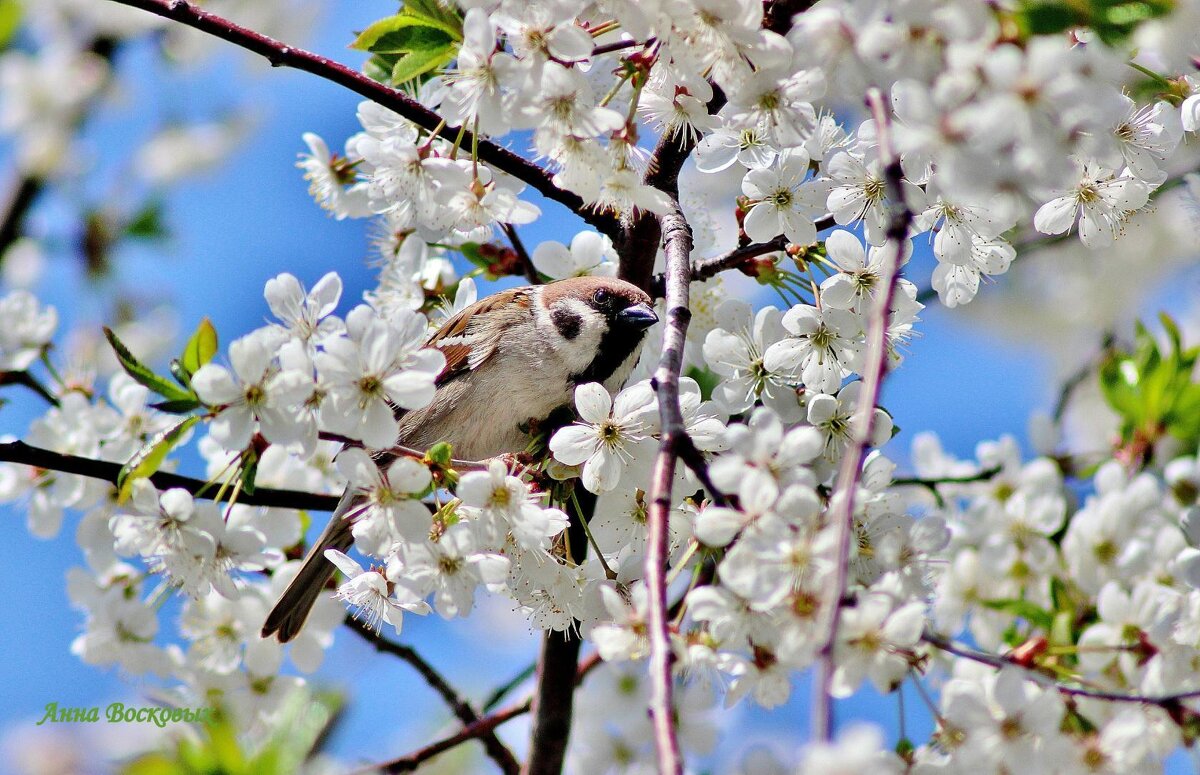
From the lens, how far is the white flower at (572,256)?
2768 mm

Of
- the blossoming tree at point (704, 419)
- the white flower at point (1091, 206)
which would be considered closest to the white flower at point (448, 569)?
the blossoming tree at point (704, 419)

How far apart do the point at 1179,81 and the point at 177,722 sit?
2978 mm

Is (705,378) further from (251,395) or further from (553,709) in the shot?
(251,395)

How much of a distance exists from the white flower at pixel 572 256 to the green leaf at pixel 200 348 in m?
0.91

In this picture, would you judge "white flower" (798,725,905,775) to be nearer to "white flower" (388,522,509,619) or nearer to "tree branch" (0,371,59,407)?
"white flower" (388,522,509,619)

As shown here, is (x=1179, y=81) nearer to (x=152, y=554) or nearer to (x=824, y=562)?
(x=824, y=562)

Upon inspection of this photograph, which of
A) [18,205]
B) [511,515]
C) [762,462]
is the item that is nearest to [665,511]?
[762,462]

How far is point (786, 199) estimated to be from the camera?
2.35m

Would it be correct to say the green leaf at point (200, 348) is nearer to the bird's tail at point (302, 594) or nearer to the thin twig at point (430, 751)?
the bird's tail at point (302, 594)

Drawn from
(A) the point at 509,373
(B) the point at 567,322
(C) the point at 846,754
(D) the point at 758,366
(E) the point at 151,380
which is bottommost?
(C) the point at 846,754

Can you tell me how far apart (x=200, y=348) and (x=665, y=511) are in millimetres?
1094

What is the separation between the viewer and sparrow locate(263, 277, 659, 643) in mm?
3031

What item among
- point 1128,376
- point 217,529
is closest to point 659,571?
point 217,529

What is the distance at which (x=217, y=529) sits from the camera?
2.40 metres
